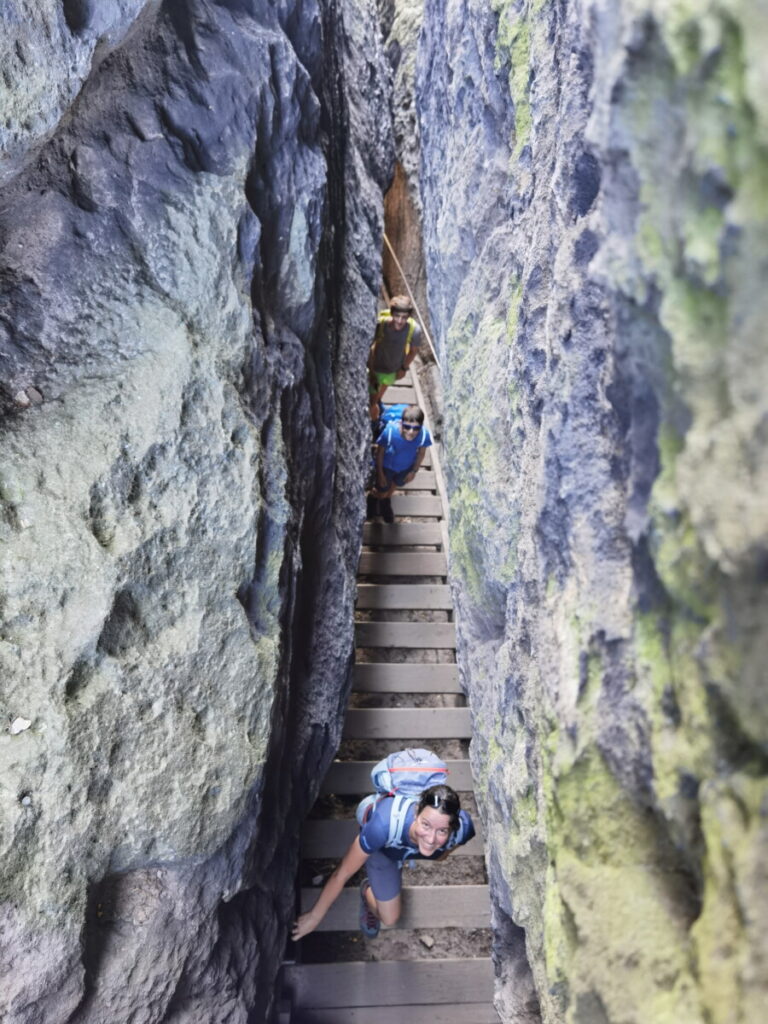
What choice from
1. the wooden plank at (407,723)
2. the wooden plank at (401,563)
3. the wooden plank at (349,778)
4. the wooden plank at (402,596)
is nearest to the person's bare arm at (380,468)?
the wooden plank at (401,563)

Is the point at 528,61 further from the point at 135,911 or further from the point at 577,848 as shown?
the point at 135,911

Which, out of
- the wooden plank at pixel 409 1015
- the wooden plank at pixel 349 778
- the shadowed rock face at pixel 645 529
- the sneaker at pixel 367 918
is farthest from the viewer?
the wooden plank at pixel 349 778

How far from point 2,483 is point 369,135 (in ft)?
15.7

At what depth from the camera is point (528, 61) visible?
3.07 m

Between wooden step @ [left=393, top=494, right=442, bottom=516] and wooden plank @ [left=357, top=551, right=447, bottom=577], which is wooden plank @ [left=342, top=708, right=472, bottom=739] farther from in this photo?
wooden step @ [left=393, top=494, right=442, bottom=516]

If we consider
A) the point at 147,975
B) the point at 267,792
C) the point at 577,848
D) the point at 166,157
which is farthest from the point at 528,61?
the point at 147,975

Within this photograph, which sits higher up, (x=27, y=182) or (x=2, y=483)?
(x=27, y=182)

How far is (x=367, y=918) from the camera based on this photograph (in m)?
3.88

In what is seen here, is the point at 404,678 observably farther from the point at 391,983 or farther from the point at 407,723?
the point at 391,983

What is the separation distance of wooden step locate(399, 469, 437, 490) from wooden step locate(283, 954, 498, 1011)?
350cm

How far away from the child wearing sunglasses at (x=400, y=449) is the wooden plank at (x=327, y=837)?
2435 mm

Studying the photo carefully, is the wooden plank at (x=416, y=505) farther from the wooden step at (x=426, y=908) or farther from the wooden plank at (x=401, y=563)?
the wooden step at (x=426, y=908)

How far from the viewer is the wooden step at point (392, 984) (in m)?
3.72

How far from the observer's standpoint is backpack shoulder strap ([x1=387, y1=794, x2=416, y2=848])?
10.5 feet
